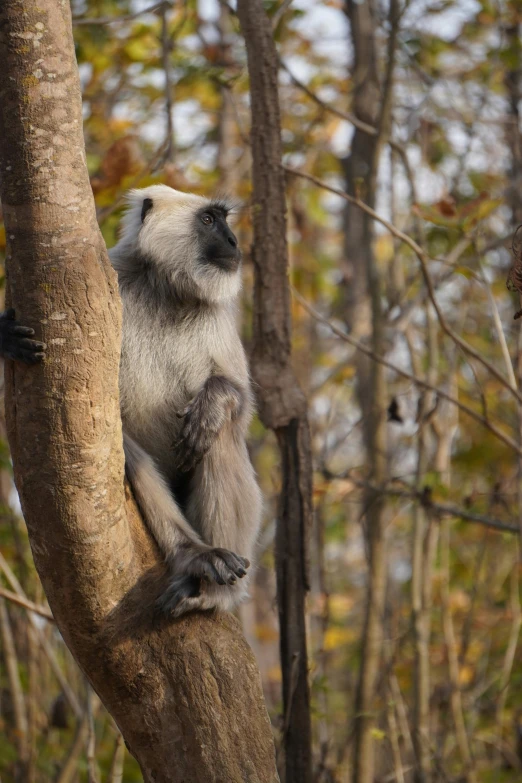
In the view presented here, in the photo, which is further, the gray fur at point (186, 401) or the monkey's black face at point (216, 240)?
the monkey's black face at point (216, 240)

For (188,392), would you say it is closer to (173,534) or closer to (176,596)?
(173,534)

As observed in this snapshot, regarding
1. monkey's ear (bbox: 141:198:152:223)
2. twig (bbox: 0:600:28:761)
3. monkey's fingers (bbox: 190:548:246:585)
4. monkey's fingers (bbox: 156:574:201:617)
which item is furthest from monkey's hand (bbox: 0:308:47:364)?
twig (bbox: 0:600:28:761)

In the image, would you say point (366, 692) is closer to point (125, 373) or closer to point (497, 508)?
point (497, 508)

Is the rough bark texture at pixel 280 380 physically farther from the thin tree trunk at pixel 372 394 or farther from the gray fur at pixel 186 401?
the thin tree trunk at pixel 372 394

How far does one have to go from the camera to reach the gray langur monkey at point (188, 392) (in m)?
3.23

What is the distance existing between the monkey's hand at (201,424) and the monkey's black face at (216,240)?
69cm

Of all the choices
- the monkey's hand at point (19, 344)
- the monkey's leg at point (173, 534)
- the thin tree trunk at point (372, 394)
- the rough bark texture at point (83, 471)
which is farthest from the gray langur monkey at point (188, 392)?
the monkey's hand at point (19, 344)

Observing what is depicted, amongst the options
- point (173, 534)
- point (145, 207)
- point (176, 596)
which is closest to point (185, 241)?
point (145, 207)

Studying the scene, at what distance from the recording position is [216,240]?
13.1 ft

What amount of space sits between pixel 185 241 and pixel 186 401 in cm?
77

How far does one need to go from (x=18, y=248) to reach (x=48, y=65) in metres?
0.46

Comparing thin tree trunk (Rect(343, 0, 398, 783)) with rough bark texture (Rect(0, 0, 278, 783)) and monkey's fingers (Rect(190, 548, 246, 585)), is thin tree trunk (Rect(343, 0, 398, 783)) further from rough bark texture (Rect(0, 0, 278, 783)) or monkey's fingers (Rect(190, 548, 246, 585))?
rough bark texture (Rect(0, 0, 278, 783))

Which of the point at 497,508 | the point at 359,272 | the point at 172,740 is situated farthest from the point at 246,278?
the point at 172,740

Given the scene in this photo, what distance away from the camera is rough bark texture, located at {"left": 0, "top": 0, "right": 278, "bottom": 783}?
219 cm
